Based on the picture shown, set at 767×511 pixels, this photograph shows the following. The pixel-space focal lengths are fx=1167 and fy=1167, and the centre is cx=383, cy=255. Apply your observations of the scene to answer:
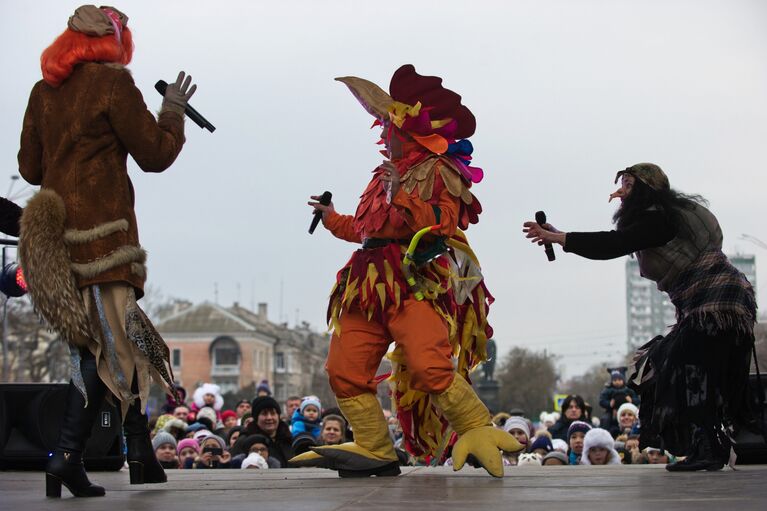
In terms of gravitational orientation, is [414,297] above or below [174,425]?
above

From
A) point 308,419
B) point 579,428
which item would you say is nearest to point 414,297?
point 579,428

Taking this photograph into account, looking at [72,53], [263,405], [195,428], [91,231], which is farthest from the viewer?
[195,428]

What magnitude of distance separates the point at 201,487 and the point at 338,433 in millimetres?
4166

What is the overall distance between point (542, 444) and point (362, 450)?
447cm

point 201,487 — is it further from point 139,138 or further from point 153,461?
point 139,138

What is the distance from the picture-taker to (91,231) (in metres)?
4.65

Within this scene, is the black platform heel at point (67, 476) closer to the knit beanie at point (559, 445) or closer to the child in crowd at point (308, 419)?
the child in crowd at point (308, 419)

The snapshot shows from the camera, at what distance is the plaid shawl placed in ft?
18.2

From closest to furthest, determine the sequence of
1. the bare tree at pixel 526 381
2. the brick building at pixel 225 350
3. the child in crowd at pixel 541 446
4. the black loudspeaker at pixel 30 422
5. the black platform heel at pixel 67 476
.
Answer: the black platform heel at pixel 67 476 < the black loudspeaker at pixel 30 422 < the child in crowd at pixel 541 446 < the bare tree at pixel 526 381 < the brick building at pixel 225 350

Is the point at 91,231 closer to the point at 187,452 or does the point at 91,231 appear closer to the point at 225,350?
the point at 187,452

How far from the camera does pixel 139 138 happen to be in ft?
15.4

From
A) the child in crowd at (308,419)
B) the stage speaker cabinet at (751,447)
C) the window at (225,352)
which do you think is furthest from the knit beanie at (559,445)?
the window at (225,352)

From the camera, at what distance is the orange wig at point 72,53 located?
4.75 metres

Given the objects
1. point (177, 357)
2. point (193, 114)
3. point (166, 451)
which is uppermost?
point (177, 357)
